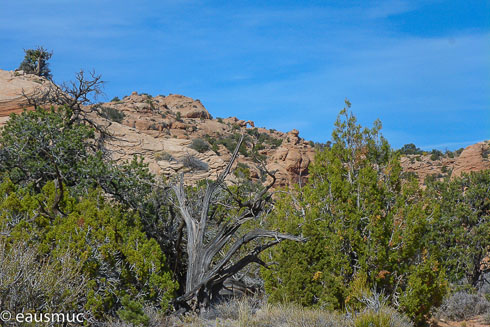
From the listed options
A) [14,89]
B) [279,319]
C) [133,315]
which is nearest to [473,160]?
[14,89]

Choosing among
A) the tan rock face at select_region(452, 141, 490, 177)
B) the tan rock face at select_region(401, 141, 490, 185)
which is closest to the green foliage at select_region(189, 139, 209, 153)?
the tan rock face at select_region(401, 141, 490, 185)

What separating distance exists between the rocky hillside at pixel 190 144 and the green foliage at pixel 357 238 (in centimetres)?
697

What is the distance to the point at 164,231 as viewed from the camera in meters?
12.2

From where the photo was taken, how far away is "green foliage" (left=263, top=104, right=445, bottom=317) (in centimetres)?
981

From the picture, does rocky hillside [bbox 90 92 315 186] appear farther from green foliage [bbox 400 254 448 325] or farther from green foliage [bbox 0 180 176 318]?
green foliage [bbox 400 254 448 325]

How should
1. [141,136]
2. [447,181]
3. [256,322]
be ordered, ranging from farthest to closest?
[141,136] < [447,181] < [256,322]

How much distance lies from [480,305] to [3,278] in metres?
12.4

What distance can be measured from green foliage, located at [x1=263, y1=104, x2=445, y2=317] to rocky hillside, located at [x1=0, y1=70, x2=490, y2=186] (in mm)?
6975

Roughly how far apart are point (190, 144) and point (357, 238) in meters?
25.9

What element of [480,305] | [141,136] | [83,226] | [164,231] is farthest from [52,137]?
[141,136]

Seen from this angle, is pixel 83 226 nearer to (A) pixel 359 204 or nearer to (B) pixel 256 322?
(B) pixel 256 322

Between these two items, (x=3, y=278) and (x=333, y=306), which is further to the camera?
(x=333, y=306)

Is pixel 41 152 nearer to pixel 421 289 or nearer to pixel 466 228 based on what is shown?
pixel 421 289

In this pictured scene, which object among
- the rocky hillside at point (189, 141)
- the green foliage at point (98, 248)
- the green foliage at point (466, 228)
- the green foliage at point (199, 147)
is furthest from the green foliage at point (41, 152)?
the green foliage at point (199, 147)
